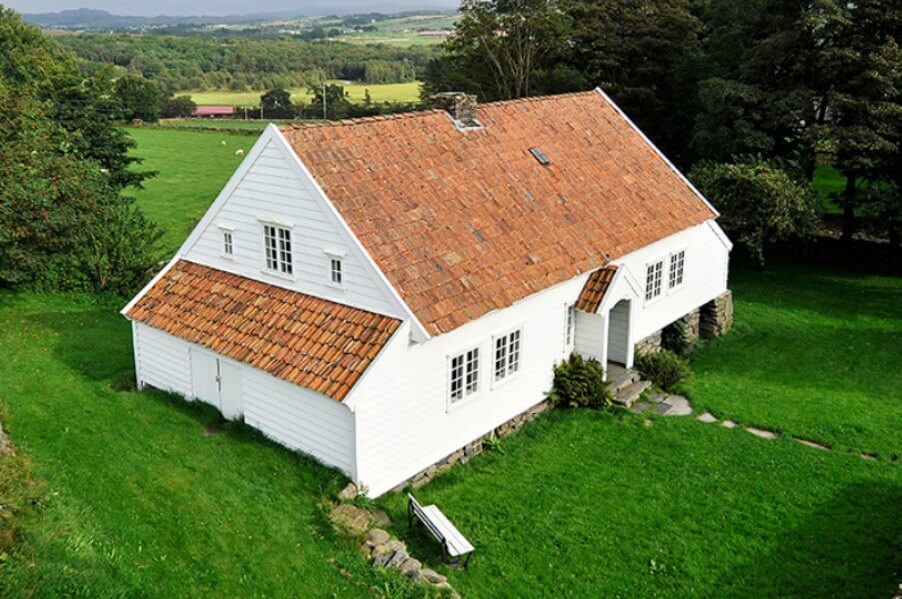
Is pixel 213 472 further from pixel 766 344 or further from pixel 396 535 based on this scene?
pixel 766 344

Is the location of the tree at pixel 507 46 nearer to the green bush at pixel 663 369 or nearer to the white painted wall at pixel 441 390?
the green bush at pixel 663 369

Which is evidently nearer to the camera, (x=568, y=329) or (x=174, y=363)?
(x=174, y=363)

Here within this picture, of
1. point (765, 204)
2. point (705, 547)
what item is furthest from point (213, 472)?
point (765, 204)

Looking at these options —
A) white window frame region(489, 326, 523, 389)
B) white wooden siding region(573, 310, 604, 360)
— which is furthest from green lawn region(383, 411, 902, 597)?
white wooden siding region(573, 310, 604, 360)

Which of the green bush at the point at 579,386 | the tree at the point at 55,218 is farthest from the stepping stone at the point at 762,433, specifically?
the tree at the point at 55,218

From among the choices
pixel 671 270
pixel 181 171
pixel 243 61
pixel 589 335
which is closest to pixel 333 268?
pixel 589 335

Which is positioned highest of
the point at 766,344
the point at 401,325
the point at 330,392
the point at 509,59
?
the point at 509,59

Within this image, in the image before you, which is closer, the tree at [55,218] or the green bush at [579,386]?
the green bush at [579,386]
